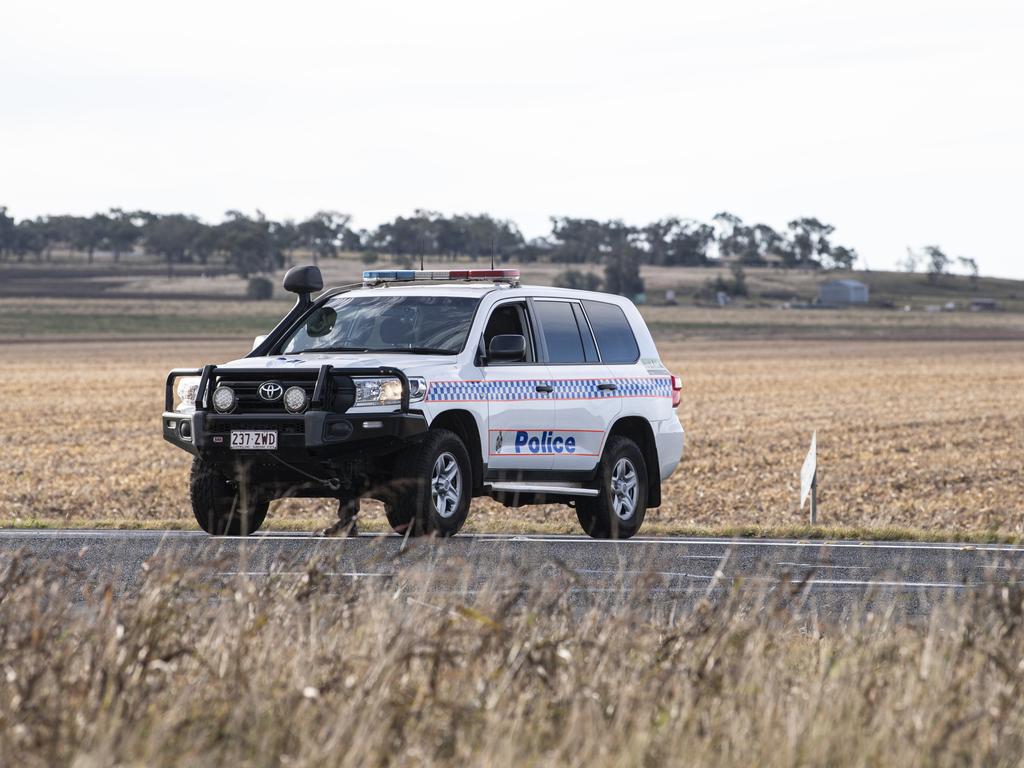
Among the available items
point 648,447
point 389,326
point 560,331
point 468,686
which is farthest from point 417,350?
point 468,686

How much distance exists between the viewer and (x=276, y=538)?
13312 millimetres

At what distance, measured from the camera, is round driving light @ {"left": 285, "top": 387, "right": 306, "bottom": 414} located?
12.7 m

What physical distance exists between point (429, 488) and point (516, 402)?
A: 1537mm

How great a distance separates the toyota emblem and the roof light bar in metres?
1.77

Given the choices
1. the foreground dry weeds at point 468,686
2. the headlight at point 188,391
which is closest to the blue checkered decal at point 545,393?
the headlight at point 188,391

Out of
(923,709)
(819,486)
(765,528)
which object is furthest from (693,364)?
(923,709)

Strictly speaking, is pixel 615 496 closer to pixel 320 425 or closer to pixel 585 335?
pixel 585 335

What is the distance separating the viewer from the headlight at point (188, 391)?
13445mm

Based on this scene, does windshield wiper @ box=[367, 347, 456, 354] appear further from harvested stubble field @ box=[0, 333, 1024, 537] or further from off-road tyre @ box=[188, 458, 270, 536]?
harvested stubble field @ box=[0, 333, 1024, 537]

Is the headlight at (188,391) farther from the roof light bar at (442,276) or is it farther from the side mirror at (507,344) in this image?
the side mirror at (507,344)

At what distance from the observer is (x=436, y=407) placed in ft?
42.4

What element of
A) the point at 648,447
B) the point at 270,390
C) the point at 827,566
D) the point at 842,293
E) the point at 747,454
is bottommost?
the point at 842,293

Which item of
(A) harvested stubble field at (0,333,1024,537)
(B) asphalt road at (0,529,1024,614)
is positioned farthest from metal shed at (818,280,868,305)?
(B) asphalt road at (0,529,1024,614)

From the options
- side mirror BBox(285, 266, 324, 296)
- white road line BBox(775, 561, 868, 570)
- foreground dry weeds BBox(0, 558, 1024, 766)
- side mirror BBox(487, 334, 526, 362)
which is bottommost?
white road line BBox(775, 561, 868, 570)
